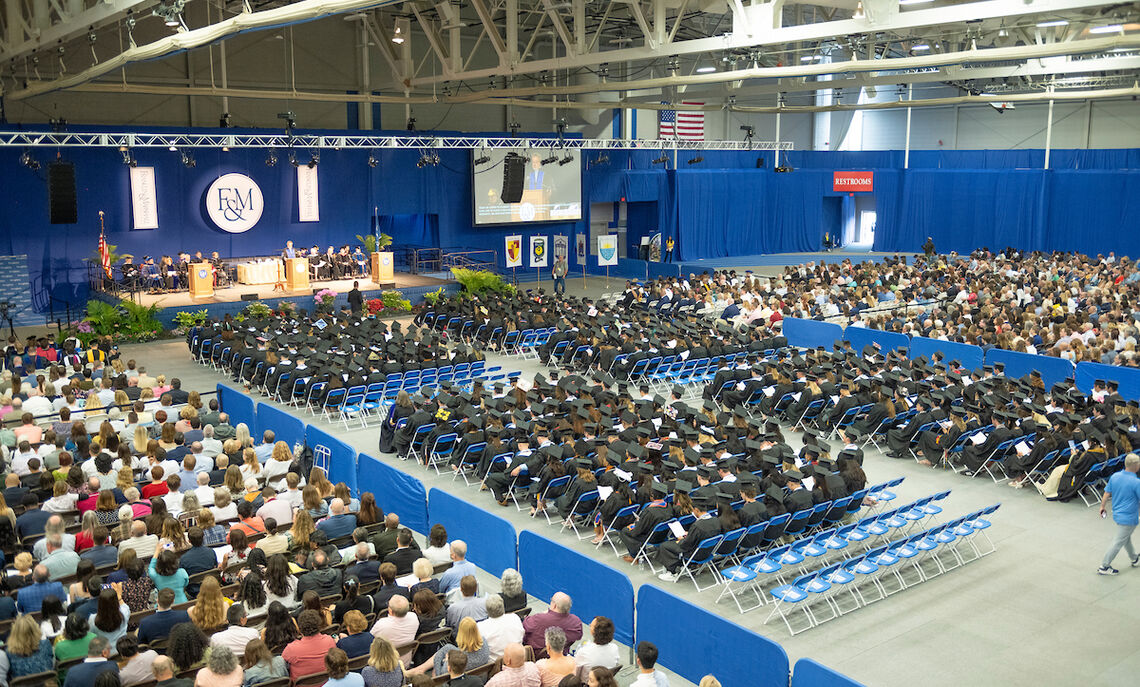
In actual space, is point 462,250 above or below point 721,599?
above

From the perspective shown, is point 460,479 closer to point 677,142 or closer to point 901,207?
point 677,142

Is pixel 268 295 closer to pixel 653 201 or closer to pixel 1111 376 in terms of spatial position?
pixel 653 201

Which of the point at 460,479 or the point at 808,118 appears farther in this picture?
the point at 808,118

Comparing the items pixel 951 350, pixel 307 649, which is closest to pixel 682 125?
pixel 951 350

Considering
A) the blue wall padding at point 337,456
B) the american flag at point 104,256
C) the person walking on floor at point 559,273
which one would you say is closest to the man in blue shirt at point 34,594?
the blue wall padding at point 337,456

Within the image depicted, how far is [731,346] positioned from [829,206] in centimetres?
2773

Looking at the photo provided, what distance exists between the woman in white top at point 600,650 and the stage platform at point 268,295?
767 inches

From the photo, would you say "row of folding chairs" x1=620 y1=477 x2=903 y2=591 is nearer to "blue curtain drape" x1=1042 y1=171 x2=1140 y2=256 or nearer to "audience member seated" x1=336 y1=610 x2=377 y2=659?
"audience member seated" x1=336 y1=610 x2=377 y2=659

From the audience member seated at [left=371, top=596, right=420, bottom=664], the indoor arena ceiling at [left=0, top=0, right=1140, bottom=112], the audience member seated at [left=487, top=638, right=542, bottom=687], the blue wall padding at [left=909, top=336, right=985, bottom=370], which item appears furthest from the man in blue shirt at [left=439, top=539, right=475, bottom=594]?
the blue wall padding at [left=909, top=336, right=985, bottom=370]

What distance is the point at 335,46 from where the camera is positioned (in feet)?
97.8

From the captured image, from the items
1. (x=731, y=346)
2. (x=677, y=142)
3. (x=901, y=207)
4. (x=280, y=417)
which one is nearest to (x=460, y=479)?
(x=280, y=417)

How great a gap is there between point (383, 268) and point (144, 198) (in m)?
6.66

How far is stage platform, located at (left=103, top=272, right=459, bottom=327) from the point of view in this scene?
2427 cm

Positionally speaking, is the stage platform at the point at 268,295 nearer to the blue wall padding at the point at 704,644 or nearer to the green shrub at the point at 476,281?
the green shrub at the point at 476,281
